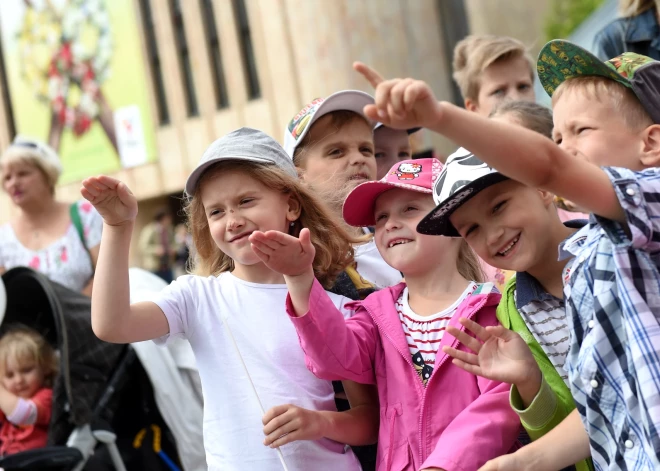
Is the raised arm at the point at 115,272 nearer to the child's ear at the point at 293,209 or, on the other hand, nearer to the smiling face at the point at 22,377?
the child's ear at the point at 293,209

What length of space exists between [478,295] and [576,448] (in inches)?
20.2

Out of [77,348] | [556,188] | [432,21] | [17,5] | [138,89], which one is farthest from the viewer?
[17,5]

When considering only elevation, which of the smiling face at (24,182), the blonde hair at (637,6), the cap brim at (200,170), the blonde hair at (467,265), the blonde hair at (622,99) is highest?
the blonde hair at (637,6)

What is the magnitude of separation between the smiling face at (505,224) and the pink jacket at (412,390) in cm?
21

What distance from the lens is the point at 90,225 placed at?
4.62 meters

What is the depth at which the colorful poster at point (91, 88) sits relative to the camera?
77.7ft

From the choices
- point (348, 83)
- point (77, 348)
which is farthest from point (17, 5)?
point (77, 348)

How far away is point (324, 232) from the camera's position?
289 centimetres

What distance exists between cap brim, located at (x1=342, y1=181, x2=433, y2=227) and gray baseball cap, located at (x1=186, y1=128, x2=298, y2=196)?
0.82ft

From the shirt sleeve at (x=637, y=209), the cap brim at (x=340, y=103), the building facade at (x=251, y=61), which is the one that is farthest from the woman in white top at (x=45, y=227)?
the building facade at (x=251, y=61)

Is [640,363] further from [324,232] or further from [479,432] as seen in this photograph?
[324,232]

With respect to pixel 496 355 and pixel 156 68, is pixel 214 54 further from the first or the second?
pixel 496 355

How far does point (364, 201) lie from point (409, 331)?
0.40m

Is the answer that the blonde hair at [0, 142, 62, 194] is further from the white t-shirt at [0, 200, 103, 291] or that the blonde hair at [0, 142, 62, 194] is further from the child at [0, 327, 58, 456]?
the child at [0, 327, 58, 456]
